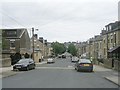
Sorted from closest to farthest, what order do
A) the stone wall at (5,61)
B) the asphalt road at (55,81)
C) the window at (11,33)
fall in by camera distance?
the asphalt road at (55,81), the stone wall at (5,61), the window at (11,33)

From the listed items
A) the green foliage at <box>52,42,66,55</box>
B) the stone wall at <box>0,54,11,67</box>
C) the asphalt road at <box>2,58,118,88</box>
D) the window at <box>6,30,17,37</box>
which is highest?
the window at <box>6,30,17,37</box>

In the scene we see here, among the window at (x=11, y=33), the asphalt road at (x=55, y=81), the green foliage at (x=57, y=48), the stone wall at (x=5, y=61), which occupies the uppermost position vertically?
the window at (x=11, y=33)

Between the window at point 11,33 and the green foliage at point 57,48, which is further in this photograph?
the green foliage at point 57,48

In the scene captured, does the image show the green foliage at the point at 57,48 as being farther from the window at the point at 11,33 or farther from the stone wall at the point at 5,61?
the stone wall at the point at 5,61

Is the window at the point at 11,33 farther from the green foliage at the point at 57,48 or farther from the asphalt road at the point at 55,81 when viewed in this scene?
the green foliage at the point at 57,48

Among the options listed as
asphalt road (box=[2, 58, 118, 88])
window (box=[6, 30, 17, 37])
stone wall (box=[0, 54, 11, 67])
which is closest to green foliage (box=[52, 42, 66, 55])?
window (box=[6, 30, 17, 37])

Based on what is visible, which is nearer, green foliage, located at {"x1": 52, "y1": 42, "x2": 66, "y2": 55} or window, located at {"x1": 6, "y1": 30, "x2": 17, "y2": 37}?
window, located at {"x1": 6, "y1": 30, "x2": 17, "y2": 37}

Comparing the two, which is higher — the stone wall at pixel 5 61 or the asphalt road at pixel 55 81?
the stone wall at pixel 5 61

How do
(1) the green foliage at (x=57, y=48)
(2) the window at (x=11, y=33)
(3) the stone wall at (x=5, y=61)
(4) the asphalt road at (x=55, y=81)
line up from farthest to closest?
(1) the green foliage at (x=57, y=48) < (2) the window at (x=11, y=33) < (3) the stone wall at (x=5, y=61) < (4) the asphalt road at (x=55, y=81)

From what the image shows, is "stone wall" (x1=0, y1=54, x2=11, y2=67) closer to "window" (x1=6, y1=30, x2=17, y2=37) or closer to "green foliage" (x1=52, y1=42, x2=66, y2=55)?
"window" (x1=6, y1=30, x2=17, y2=37)

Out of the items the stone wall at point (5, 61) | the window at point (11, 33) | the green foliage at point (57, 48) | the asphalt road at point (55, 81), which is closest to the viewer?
the asphalt road at point (55, 81)

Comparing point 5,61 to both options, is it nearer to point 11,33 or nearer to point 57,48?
point 11,33

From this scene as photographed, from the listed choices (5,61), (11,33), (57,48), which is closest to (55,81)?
(5,61)

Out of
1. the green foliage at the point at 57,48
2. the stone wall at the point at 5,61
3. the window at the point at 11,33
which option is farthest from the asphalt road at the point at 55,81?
the green foliage at the point at 57,48
